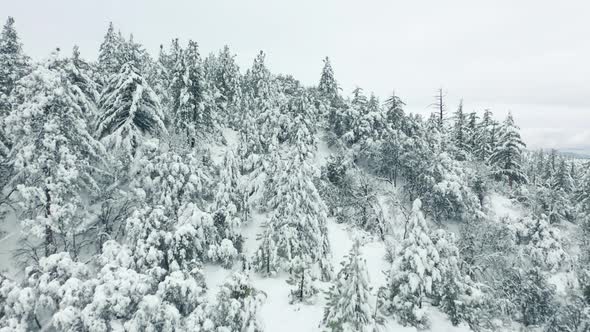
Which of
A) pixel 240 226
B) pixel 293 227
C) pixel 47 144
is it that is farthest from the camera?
pixel 240 226

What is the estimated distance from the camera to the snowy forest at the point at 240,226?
427 inches

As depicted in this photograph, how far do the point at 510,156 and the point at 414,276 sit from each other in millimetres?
31186

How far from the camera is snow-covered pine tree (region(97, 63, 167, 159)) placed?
2238 cm

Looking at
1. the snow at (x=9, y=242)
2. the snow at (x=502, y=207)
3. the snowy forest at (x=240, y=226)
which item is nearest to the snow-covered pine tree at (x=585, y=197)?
the snowy forest at (x=240, y=226)

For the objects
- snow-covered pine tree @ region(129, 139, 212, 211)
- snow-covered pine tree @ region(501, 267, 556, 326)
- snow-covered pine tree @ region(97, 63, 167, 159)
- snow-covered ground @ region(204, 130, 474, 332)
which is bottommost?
snow-covered pine tree @ region(501, 267, 556, 326)

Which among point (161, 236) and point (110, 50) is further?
point (110, 50)

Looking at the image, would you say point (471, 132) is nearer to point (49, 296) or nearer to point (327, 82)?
point (327, 82)

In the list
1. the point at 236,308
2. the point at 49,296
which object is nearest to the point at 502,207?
the point at 236,308

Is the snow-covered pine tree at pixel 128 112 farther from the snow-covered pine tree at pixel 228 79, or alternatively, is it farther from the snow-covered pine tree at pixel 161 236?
the snow-covered pine tree at pixel 228 79

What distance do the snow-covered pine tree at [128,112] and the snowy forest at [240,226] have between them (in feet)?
0.43

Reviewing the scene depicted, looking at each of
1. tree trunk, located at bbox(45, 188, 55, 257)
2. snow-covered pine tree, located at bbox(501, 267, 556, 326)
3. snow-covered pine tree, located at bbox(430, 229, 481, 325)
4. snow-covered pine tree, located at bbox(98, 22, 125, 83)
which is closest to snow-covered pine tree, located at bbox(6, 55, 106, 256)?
tree trunk, located at bbox(45, 188, 55, 257)

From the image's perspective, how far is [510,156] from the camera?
39125mm

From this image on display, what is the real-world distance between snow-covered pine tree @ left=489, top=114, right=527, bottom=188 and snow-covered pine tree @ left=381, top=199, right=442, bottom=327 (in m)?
28.5

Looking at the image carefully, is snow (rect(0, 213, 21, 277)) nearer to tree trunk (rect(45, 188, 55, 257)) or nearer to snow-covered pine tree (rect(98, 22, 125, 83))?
tree trunk (rect(45, 188, 55, 257))
